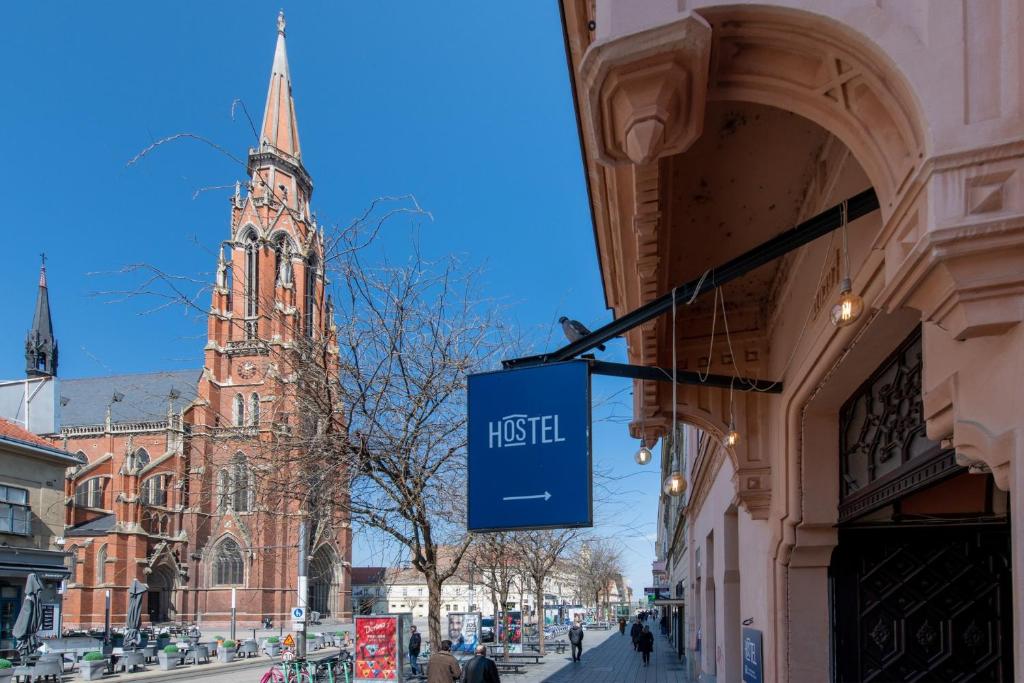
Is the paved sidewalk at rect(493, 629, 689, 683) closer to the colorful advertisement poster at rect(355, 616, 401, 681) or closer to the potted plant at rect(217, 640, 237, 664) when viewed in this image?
the colorful advertisement poster at rect(355, 616, 401, 681)

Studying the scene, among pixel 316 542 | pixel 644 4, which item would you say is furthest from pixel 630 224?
pixel 316 542

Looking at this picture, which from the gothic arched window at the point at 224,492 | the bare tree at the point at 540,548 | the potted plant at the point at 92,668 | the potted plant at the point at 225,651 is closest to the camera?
the gothic arched window at the point at 224,492

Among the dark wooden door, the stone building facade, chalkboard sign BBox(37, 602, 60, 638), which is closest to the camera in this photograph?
the stone building facade

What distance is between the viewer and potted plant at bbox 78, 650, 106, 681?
995 inches

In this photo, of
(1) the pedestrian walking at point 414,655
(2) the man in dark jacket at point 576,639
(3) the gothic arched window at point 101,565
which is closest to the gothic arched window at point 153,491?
(3) the gothic arched window at point 101,565

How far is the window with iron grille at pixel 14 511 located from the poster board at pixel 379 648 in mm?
23546

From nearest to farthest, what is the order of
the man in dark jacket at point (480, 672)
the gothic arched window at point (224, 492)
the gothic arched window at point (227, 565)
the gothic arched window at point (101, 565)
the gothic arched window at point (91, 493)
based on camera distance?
the man in dark jacket at point (480, 672) < the gothic arched window at point (224, 492) < the gothic arched window at point (101, 565) < the gothic arched window at point (227, 565) < the gothic arched window at point (91, 493)

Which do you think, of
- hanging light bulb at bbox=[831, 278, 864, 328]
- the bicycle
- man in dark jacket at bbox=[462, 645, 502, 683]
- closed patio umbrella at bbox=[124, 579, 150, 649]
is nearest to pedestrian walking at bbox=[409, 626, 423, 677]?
the bicycle

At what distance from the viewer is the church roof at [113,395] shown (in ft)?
225

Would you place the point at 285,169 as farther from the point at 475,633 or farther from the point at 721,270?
the point at 475,633

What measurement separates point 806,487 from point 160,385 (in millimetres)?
69742

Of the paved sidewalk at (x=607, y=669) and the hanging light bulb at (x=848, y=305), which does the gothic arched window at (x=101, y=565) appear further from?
the hanging light bulb at (x=848, y=305)

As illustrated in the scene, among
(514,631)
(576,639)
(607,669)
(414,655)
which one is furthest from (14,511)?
(514,631)

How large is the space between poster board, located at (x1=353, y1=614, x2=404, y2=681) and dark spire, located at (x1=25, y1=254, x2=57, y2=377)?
55.3m
